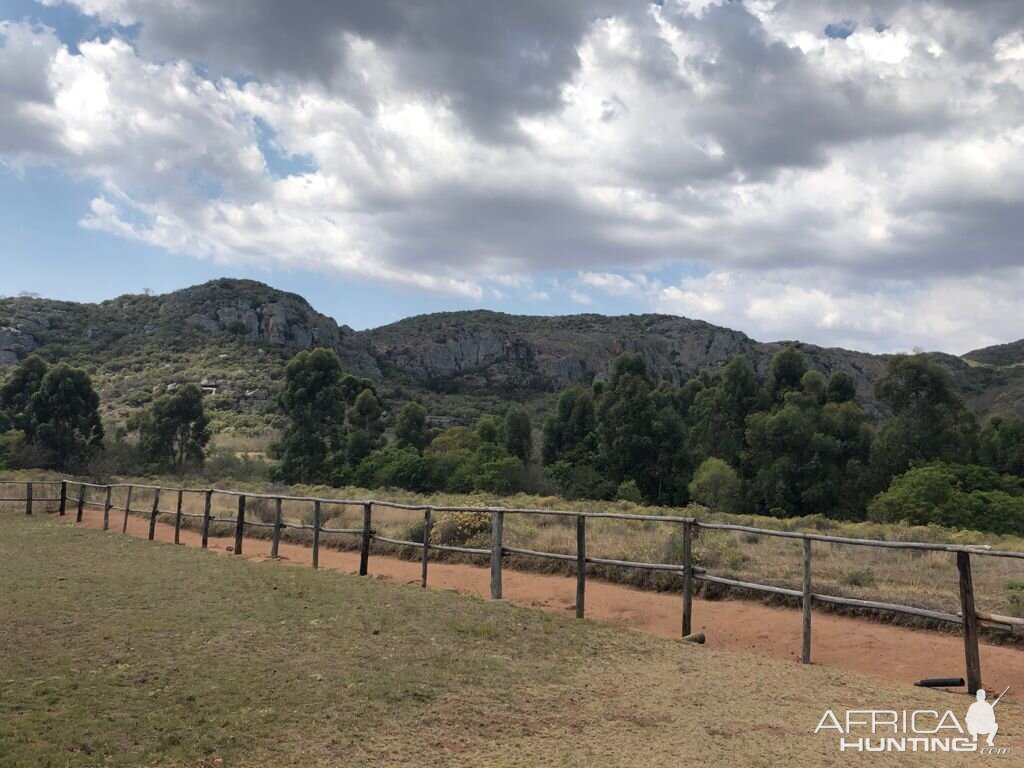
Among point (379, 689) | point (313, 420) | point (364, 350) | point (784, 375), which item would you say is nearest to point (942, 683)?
point (379, 689)

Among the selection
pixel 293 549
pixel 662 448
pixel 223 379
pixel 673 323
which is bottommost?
pixel 293 549

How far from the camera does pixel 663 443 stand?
144 ft

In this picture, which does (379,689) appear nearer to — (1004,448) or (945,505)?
(945,505)

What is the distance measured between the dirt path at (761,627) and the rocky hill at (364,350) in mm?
61791

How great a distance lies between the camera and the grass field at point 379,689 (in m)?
4.52

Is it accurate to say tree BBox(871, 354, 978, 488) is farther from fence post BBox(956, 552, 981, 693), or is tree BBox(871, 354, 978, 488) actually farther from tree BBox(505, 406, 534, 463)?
fence post BBox(956, 552, 981, 693)

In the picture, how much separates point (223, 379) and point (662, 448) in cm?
5680

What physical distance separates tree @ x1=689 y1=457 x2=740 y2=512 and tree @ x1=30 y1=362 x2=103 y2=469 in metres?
39.9

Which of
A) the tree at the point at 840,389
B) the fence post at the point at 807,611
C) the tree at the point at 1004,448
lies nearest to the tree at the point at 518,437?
the tree at the point at 840,389

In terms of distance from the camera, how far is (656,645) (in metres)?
7.86

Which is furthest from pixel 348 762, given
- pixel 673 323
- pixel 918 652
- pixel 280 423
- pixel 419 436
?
pixel 673 323

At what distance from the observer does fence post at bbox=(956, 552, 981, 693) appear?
6496mm

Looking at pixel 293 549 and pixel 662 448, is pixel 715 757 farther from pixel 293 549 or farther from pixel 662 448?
pixel 662 448

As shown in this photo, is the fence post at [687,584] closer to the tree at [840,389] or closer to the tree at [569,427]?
the tree at [840,389]
